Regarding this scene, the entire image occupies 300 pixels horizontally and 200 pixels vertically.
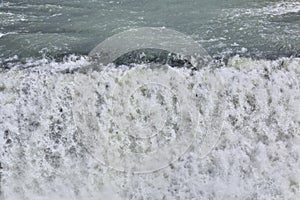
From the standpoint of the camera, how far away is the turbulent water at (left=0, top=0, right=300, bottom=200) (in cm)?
598

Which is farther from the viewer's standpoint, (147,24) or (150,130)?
(147,24)

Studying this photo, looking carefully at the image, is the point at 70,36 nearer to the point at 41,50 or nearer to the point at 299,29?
the point at 41,50

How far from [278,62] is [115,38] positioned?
6.45 feet

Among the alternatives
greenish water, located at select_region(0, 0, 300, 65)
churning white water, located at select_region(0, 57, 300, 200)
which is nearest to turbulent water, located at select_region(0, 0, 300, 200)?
churning white water, located at select_region(0, 57, 300, 200)

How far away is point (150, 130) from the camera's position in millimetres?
6062

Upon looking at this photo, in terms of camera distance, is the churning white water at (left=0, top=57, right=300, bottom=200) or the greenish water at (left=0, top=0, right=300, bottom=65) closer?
the churning white water at (left=0, top=57, right=300, bottom=200)

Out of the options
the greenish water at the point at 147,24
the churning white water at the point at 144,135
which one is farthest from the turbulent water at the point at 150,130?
the greenish water at the point at 147,24

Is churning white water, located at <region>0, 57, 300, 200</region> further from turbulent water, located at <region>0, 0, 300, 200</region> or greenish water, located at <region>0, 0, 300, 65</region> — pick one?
greenish water, located at <region>0, 0, 300, 65</region>

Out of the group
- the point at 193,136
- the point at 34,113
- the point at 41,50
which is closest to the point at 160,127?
the point at 193,136

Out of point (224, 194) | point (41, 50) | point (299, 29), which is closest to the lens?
point (224, 194)

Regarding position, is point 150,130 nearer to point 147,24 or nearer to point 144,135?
point 144,135

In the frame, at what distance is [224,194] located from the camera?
5.96m

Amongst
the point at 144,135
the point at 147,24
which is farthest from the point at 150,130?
the point at 147,24

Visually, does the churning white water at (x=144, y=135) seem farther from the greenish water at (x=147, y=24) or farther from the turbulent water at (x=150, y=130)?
the greenish water at (x=147, y=24)
